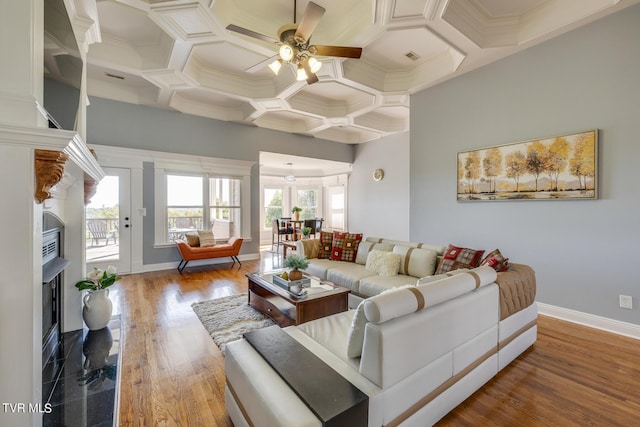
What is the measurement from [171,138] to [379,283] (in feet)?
16.1

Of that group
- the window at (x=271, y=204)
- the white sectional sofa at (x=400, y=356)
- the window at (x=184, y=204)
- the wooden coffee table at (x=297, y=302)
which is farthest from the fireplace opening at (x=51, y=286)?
the window at (x=271, y=204)

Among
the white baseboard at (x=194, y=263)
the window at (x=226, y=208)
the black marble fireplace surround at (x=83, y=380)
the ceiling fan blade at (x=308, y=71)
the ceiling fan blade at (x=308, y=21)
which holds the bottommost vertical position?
the black marble fireplace surround at (x=83, y=380)

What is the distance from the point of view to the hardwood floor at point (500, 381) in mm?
1648

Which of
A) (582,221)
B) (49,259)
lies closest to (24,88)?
(49,259)

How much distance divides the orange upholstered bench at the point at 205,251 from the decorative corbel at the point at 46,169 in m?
3.82

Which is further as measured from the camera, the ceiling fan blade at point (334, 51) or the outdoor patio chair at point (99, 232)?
the outdoor patio chair at point (99, 232)

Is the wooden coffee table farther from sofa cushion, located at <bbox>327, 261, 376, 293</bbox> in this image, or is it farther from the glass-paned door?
the glass-paned door

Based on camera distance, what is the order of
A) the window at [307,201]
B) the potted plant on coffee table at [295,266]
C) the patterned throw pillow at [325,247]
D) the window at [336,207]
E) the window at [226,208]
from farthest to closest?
the window at [307,201] → the window at [336,207] → the window at [226,208] → the patterned throw pillow at [325,247] → the potted plant on coffee table at [295,266]

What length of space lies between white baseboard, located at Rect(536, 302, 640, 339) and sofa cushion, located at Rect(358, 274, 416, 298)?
1.71 m

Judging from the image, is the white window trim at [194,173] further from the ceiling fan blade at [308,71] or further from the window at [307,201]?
the ceiling fan blade at [308,71]

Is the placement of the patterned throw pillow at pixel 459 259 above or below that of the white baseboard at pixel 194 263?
above

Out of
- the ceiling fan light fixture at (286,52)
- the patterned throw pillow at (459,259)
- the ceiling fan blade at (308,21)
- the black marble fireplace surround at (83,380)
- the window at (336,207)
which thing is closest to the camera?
the black marble fireplace surround at (83,380)

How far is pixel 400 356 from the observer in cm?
134

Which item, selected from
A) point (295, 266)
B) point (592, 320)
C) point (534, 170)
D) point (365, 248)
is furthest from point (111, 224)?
point (592, 320)
